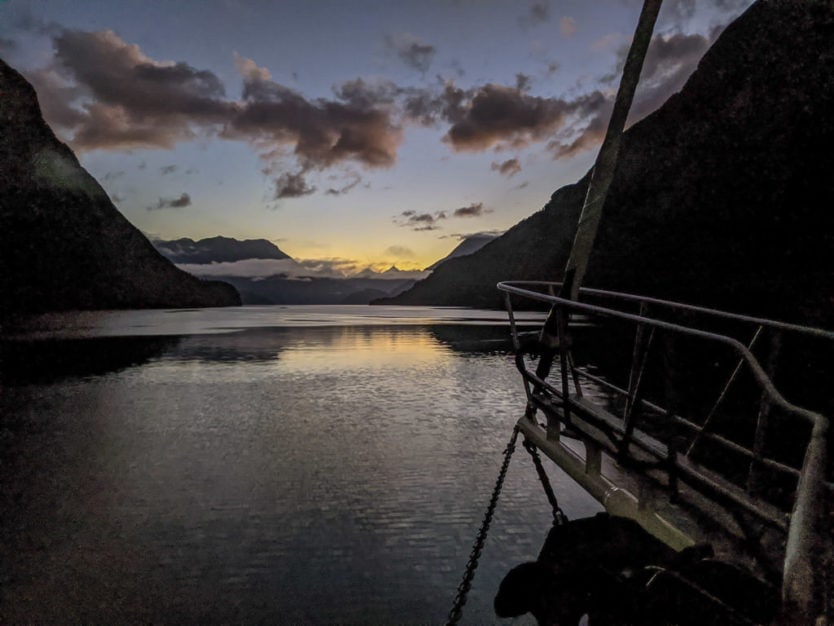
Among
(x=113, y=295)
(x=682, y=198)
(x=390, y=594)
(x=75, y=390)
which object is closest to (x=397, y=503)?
(x=390, y=594)

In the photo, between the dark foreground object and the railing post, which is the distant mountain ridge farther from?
the railing post

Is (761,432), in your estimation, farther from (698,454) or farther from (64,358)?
(64,358)

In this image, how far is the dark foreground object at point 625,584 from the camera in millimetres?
2143

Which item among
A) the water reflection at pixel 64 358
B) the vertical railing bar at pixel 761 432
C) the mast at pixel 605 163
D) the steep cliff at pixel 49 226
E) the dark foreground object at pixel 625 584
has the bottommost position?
the water reflection at pixel 64 358

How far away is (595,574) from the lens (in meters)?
2.61

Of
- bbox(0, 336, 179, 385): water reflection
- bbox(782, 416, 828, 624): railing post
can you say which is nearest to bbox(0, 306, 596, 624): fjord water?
bbox(782, 416, 828, 624): railing post

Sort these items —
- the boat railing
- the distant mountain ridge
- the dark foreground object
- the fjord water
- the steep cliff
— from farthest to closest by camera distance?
1. the steep cliff
2. the distant mountain ridge
3. the fjord water
4. the dark foreground object
5. the boat railing

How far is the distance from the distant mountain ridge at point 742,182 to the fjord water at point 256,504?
44.6ft

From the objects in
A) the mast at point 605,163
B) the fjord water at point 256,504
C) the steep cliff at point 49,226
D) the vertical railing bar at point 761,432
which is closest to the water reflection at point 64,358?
the fjord water at point 256,504

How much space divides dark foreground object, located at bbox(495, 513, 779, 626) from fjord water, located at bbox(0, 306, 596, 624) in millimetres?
2266

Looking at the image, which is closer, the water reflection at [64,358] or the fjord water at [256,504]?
the fjord water at [256,504]

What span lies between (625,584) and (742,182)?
6094 centimetres

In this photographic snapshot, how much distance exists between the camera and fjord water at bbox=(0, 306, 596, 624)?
16.0ft

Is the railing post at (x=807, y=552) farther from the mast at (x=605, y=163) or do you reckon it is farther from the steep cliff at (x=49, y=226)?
the steep cliff at (x=49, y=226)
